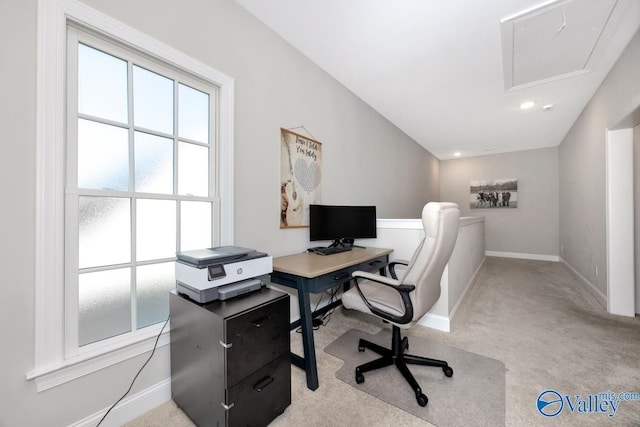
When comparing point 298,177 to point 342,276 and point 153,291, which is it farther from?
point 153,291

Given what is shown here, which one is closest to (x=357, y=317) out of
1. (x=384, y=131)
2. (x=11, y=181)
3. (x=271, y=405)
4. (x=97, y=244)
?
(x=271, y=405)

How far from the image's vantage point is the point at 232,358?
1132 mm

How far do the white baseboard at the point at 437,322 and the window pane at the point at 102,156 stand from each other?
2.60m

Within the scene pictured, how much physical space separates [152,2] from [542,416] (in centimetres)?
316

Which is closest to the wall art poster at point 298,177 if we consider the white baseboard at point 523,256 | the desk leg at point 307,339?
the desk leg at point 307,339

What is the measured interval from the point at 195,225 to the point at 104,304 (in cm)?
62

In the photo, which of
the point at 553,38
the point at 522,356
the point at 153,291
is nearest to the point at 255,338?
the point at 153,291

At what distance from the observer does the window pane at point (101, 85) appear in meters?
1.27

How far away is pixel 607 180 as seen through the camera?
274 cm

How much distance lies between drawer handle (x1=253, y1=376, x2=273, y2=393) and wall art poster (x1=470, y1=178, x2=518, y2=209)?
6.84 metres

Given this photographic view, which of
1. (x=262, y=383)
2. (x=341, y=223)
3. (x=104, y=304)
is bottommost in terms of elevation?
(x=262, y=383)

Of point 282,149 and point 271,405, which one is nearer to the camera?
point 271,405

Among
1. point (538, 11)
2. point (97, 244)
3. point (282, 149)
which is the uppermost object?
point (538, 11)

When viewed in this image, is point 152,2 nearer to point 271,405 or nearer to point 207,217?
point 207,217
